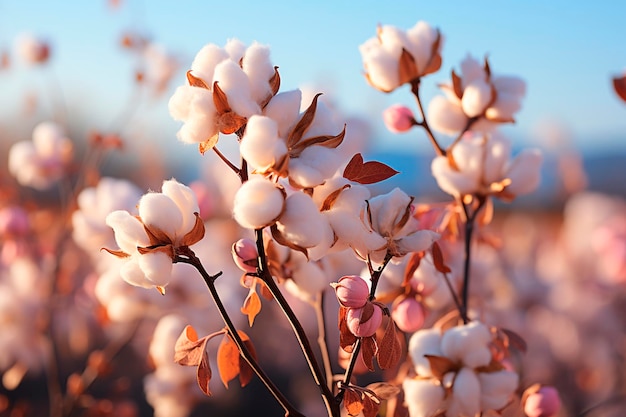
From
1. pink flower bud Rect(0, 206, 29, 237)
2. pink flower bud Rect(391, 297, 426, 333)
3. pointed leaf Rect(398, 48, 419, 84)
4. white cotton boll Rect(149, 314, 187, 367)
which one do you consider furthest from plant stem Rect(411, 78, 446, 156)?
pink flower bud Rect(0, 206, 29, 237)

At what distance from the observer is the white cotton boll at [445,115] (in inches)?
24.5

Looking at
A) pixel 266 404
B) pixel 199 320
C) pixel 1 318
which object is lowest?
pixel 266 404

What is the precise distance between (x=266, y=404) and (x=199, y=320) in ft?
2.98

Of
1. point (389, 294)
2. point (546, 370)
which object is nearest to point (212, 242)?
point (546, 370)

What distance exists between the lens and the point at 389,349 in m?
0.42

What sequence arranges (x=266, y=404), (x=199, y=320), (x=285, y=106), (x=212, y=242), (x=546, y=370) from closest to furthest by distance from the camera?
1. (x=285, y=106)
2. (x=199, y=320)
3. (x=546, y=370)
4. (x=212, y=242)
5. (x=266, y=404)

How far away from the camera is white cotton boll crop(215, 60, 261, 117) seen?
37 cm

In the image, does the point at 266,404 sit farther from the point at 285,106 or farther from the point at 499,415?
the point at 285,106

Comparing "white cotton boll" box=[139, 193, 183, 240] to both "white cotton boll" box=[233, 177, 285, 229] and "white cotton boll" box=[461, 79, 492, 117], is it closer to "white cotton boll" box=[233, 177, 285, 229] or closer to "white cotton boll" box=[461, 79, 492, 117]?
"white cotton boll" box=[233, 177, 285, 229]

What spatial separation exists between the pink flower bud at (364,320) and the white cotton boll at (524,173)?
0.24 metres

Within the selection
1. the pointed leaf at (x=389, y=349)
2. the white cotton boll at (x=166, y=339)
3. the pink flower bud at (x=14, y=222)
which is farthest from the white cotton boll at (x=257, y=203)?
the pink flower bud at (x=14, y=222)

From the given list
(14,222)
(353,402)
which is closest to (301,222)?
(353,402)

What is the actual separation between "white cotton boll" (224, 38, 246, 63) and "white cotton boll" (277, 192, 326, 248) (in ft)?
0.31

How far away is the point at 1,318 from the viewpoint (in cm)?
117
